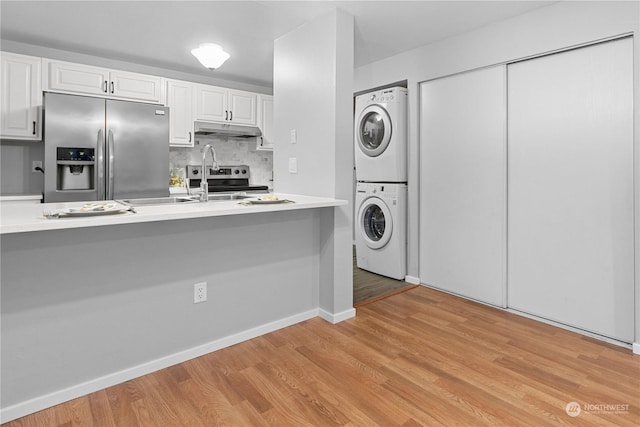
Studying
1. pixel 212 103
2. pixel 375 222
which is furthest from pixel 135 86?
pixel 375 222

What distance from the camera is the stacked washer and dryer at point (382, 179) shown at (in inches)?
144

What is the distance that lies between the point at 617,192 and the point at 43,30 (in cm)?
452

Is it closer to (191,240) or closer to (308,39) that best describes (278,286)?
(191,240)

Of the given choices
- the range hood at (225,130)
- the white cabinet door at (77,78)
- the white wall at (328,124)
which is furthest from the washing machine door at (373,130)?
the white cabinet door at (77,78)

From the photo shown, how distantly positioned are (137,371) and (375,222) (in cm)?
272

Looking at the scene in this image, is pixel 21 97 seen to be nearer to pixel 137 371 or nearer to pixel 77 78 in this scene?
pixel 77 78

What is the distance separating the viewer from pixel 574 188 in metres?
2.53

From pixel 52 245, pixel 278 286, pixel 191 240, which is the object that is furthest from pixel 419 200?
pixel 52 245

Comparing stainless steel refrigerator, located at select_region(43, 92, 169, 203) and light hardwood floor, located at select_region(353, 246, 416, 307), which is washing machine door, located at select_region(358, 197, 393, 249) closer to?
light hardwood floor, located at select_region(353, 246, 416, 307)

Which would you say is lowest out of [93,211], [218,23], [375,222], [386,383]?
[386,383]

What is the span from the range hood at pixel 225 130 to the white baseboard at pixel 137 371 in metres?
2.73

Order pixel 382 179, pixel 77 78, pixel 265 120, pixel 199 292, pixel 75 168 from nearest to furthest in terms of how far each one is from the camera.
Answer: pixel 199 292 → pixel 75 168 → pixel 77 78 → pixel 382 179 → pixel 265 120

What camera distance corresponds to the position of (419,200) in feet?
11.8

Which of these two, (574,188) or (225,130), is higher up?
(225,130)
